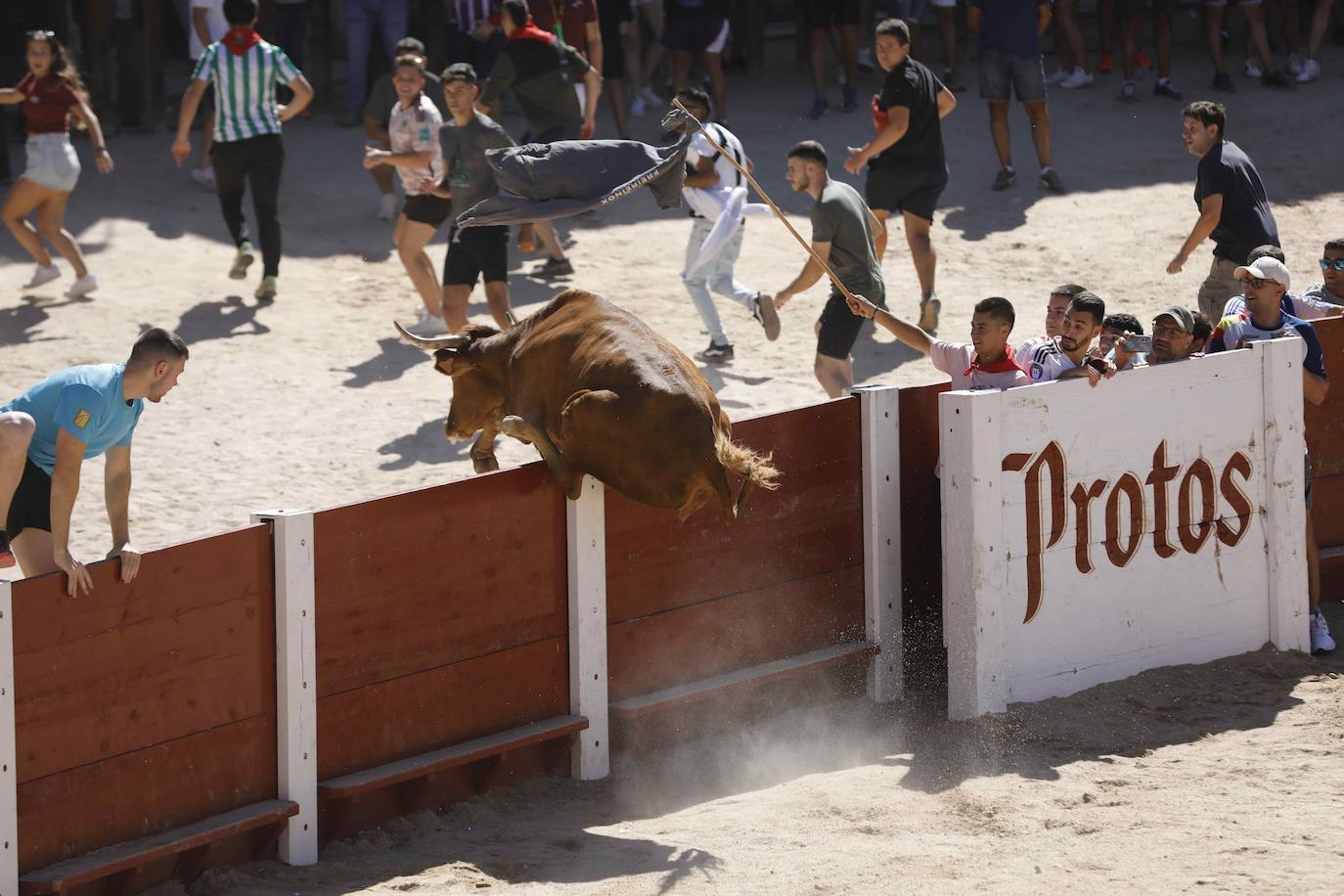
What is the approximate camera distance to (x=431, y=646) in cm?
622

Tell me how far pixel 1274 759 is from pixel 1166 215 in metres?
8.21

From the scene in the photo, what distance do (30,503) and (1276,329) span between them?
486 cm

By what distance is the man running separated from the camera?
372 inches

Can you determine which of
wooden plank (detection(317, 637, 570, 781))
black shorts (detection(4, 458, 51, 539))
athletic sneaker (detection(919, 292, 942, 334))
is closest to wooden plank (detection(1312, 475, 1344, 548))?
athletic sneaker (detection(919, 292, 942, 334))

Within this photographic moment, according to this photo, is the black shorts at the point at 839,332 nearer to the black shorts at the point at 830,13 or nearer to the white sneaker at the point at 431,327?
the white sneaker at the point at 431,327

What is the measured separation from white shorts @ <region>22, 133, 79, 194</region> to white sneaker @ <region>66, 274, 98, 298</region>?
57 cm

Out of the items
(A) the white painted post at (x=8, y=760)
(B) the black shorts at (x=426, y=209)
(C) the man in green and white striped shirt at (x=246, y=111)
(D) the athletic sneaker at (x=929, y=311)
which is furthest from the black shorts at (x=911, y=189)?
(A) the white painted post at (x=8, y=760)

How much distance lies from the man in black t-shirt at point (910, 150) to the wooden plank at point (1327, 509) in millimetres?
3523

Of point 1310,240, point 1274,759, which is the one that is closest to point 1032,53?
point 1310,240

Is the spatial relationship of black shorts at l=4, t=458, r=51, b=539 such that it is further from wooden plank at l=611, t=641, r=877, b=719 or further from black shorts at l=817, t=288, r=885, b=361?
black shorts at l=817, t=288, r=885, b=361

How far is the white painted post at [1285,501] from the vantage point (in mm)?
7555

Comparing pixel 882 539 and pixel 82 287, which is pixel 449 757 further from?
pixel 82 287

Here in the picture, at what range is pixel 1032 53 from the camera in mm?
13883

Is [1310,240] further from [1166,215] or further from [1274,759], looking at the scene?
[1274,759]
